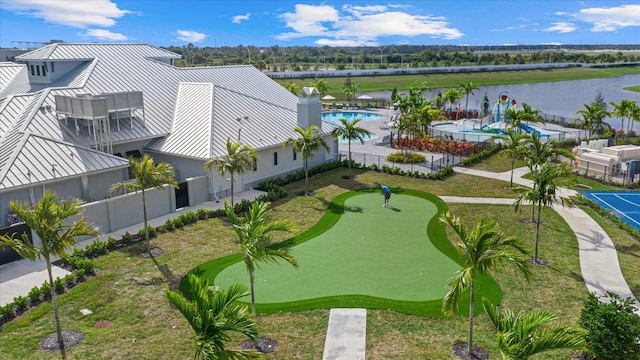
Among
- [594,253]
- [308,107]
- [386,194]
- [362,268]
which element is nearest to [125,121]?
[308,107]

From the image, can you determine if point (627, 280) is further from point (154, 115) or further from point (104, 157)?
point (154, 115)

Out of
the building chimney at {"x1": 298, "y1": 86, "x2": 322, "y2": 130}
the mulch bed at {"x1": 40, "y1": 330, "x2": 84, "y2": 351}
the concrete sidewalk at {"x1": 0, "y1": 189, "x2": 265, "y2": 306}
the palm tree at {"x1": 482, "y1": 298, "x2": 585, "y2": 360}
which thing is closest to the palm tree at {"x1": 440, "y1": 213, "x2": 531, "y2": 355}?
the palm tree at {"x1": 482, "y1": 298, "x2": 585, "y2": 360}

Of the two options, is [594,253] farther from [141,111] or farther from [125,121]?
[141,111]

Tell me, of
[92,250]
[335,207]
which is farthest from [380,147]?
[92,250]

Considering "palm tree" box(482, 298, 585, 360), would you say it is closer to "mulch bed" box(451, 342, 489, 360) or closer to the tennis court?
"mulch bed" box(451, 342, 489, 360)

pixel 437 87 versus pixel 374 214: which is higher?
pixel 437 87

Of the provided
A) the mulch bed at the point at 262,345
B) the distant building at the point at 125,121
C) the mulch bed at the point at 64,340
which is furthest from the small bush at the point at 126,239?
the mulch bed at the point at 262,345

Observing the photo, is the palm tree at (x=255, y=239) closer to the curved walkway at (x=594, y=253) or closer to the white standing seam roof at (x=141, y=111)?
the curved walkway at (x=594, y=253)
